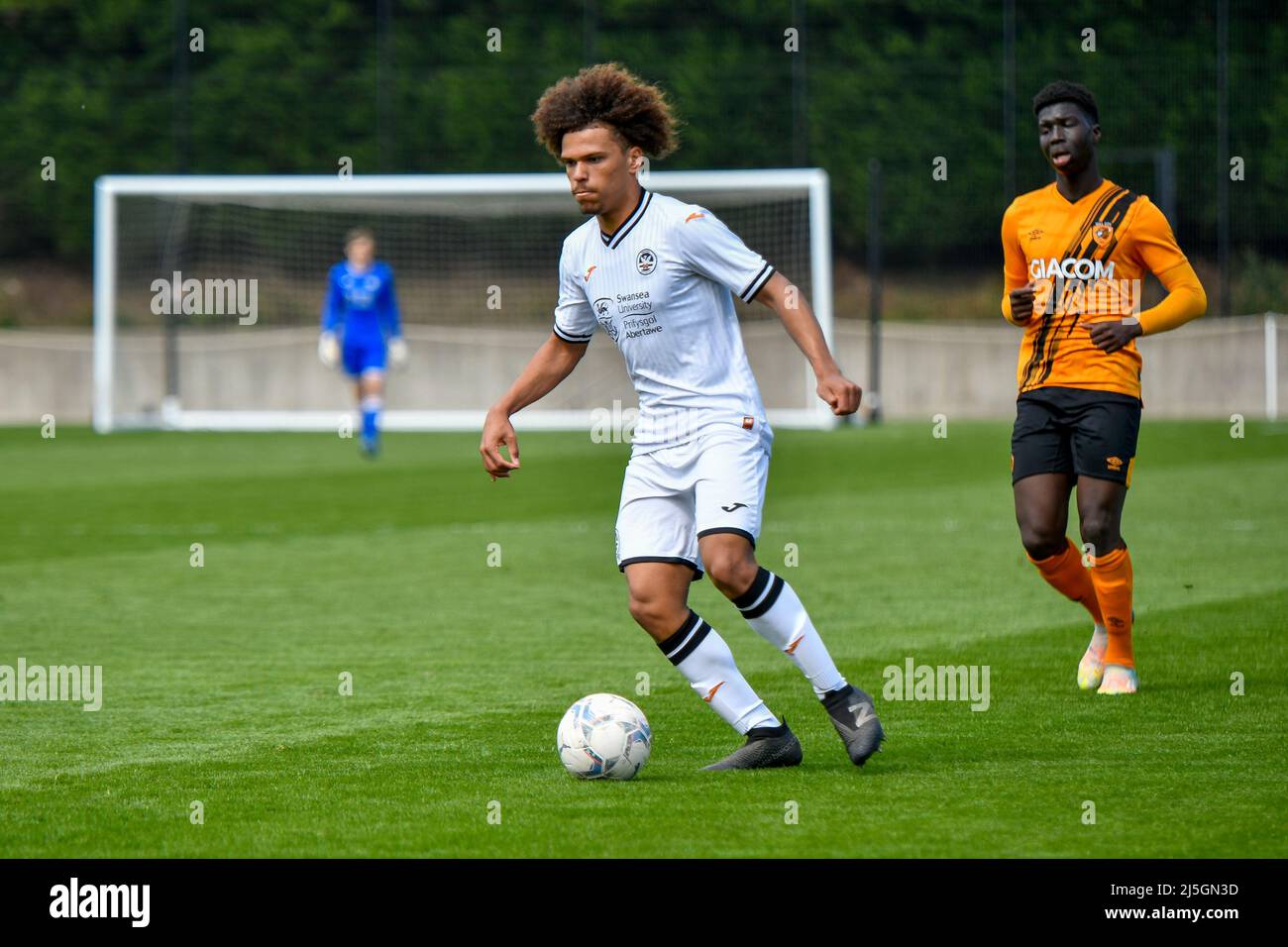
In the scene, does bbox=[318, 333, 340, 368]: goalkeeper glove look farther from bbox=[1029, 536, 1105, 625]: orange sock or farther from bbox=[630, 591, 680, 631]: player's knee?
bbox=[630, 591, 680, 631]: player's knee

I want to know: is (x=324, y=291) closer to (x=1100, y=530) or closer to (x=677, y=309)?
(x=1100, y=530)

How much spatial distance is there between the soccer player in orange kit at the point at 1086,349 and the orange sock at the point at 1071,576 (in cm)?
3

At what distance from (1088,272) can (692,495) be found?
2.11 m

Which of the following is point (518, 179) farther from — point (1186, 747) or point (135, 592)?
point (1186, 747)

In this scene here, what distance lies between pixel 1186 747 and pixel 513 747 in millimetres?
1978

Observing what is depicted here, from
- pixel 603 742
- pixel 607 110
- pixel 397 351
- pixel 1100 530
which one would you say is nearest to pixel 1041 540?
pixel 1100 530

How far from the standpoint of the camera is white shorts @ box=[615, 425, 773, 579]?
549cm

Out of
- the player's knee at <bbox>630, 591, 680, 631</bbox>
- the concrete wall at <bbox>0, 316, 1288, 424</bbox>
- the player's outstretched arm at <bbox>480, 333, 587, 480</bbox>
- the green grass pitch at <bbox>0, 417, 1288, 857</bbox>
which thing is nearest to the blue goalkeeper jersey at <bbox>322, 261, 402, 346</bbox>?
the concrete wall at <bbox>0, 316, 1288, 424</bbox>

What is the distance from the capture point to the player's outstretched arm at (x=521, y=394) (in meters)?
5.83

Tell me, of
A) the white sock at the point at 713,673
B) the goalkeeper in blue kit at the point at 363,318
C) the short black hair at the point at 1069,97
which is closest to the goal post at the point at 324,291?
the goalkeeper in blue kit at the point at 363,318

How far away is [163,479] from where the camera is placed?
17.5 meters

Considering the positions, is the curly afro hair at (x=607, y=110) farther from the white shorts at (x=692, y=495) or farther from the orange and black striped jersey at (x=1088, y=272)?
the orange and black striped jersey at (x=1088, y=272)

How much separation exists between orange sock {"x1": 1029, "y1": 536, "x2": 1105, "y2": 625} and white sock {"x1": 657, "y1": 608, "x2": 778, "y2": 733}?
1.89 meters

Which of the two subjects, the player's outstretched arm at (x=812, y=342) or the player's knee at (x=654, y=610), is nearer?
the player's outstretched arm at (x=812, y=342)
